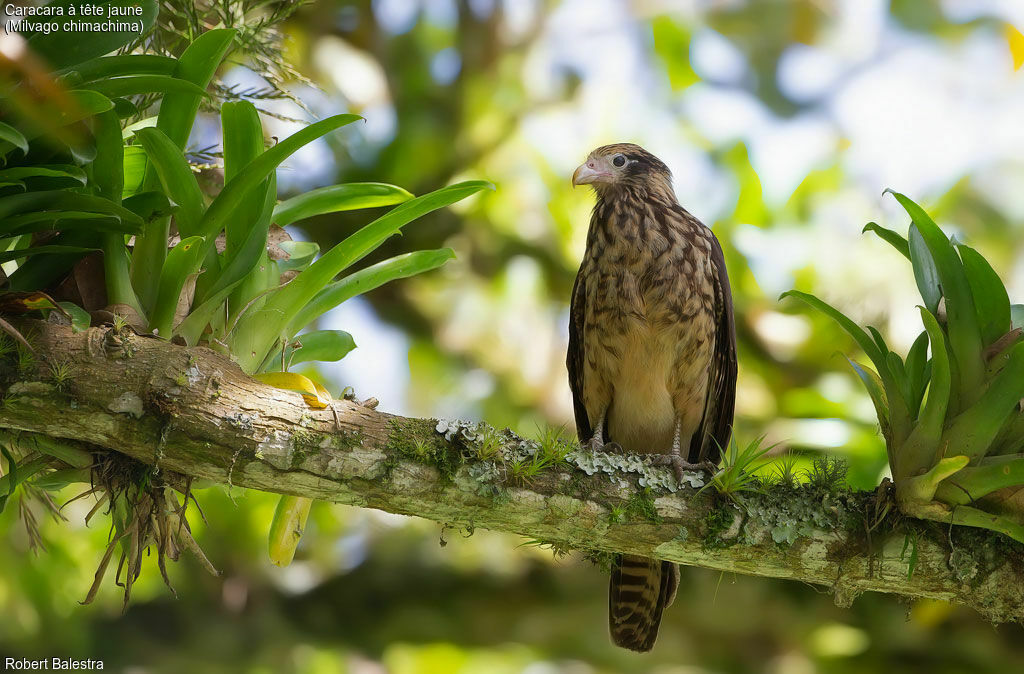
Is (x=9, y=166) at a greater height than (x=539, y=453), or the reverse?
(x=9, y=166)

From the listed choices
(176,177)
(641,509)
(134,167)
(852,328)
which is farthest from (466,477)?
(134,167)

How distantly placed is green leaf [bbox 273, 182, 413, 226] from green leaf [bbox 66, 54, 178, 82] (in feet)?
1.66

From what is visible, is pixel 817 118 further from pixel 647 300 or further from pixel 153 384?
pixel 153 384

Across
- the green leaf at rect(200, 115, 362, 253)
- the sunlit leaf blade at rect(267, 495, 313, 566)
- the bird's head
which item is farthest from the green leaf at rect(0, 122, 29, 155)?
the bird's head

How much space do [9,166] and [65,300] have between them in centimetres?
33

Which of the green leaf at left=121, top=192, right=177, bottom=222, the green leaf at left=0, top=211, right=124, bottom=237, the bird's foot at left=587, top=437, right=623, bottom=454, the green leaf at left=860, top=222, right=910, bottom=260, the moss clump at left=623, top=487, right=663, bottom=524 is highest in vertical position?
the green leaf at left=860, top=222, right=910, bottom=260

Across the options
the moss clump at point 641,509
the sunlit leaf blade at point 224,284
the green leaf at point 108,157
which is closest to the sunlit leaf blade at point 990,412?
the moss clump at point 641,509

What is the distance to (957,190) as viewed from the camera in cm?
553

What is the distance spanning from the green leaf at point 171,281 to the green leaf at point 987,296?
190cm

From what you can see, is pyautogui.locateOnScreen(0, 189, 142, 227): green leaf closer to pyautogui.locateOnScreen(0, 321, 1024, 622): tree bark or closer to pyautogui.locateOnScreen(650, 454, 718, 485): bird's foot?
pyautogui.locateOnScreen(0, 321, 1024, 622): tree bark

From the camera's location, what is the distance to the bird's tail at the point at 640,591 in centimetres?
304

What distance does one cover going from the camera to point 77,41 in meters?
1.94

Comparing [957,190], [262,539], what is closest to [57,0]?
[262,539]

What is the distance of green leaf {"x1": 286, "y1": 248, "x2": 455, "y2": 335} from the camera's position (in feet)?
8.16
